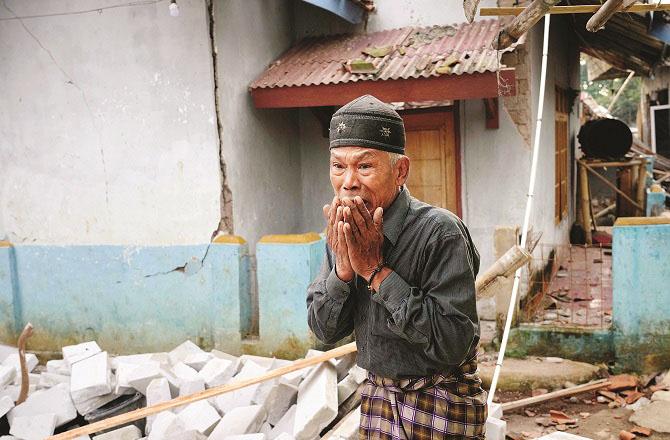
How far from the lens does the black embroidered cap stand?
2.03 meters

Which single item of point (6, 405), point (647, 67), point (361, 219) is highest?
point (647, 67)

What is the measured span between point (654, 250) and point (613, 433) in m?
1.72

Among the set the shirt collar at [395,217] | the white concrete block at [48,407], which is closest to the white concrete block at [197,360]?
the white concrete block at [48,407]

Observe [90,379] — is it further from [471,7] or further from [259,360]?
[471,7]

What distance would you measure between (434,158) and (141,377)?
14.2 feet

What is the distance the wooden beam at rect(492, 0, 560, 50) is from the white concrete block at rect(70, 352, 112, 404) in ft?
14.2

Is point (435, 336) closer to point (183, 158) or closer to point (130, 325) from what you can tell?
point (183, 158)

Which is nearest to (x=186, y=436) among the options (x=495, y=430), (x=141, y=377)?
(x=141, y=377)

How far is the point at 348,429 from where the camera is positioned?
3988 millimetres

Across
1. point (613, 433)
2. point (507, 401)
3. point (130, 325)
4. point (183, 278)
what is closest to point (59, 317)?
point (130, 325)

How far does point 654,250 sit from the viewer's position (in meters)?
5.47

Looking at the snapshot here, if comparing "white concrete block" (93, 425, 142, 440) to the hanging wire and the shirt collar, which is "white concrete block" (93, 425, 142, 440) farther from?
the hanging wire

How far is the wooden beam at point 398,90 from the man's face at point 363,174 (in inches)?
166

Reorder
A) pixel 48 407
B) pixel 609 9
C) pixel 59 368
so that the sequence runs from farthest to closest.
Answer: pixel 59 368 < pixel 48 407 < pixel 609 9
